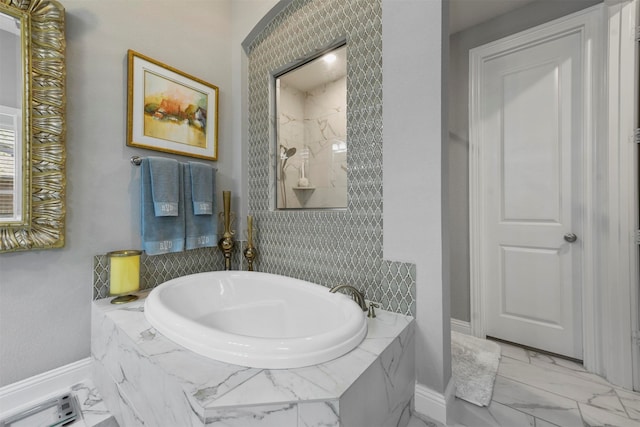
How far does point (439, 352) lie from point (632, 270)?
1241 millimetres

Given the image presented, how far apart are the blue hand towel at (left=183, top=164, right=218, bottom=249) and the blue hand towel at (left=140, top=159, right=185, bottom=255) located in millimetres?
75

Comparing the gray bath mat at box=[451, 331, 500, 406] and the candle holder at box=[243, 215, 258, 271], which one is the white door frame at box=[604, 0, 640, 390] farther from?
the candle holder at box=[243, 215, 258, 271]

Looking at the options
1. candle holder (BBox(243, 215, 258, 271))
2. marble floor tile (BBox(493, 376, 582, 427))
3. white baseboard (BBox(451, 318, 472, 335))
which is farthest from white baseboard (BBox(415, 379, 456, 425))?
candle holder (BBox(243, 215, 258, 271))

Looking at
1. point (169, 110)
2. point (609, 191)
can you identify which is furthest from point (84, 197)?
point (609, 191)

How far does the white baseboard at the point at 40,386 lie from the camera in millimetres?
1279

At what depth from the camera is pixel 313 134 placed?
198cm

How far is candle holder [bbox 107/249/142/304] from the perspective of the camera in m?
1.57

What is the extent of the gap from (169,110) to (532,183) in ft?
8.86

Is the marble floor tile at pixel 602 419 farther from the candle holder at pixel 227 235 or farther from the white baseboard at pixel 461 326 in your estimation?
the candle holder at pixel 227 235

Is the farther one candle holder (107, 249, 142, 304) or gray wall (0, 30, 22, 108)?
candle holder (107, 249, 142, 304)

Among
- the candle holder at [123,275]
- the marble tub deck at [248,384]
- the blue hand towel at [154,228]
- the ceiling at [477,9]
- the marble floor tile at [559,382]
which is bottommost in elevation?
the marble floor tile at [559,382]

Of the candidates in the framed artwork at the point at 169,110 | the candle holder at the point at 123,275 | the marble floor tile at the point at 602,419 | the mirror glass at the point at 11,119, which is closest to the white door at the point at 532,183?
the marble floor tile at the point at 602,419

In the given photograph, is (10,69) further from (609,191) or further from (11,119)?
(609,191)

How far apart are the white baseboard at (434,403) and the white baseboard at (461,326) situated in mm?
1028
